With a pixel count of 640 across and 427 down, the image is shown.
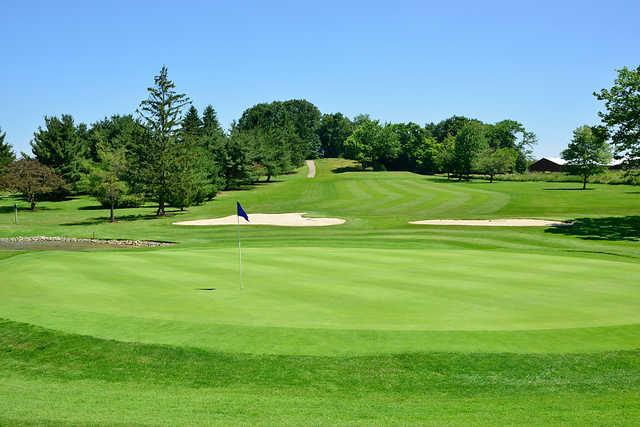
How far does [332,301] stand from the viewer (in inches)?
543

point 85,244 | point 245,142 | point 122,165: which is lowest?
point 85,244

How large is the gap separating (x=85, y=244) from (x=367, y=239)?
20.8 metres

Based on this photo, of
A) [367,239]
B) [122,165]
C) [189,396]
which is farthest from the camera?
[122,165]

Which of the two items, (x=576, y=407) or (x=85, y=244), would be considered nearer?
(x=576, y=407)

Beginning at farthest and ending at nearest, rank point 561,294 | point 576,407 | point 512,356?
point 561,294 → point 512,356 → point 576,407

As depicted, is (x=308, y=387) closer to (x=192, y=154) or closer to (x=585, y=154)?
(x=192, y=154)

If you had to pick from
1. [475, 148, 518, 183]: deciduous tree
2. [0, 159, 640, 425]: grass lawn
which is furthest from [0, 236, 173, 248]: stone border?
[475, 148, 518, 183]: deciduous tree

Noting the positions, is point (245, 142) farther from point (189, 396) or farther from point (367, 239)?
point (189, 396)

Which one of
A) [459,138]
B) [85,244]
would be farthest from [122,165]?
[459,138]

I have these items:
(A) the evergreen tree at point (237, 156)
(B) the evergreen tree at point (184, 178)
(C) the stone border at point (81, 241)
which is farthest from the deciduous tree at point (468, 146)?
(C) the stone border at point (81, 241)

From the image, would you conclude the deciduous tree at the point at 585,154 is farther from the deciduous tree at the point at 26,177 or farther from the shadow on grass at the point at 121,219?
the deciduous tree at the point at 26,177

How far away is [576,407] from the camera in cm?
823

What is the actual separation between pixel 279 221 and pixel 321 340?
37594 mm

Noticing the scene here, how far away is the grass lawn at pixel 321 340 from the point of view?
27.4ft
